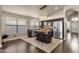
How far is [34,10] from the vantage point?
6.79 ft

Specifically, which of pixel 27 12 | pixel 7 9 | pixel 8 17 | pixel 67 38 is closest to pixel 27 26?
pixel 27 12

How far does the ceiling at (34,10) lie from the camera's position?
196 centimetres

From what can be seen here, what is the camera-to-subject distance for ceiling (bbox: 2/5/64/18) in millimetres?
1963

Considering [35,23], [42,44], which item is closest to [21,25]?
[35,23]

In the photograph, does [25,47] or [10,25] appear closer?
[10,25]

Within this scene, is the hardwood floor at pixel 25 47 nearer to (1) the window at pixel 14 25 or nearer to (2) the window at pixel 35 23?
(1) the window at pixel 14 25

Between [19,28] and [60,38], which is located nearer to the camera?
[19,28]

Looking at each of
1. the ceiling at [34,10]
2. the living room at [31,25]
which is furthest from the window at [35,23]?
the ceiling at [34,10]

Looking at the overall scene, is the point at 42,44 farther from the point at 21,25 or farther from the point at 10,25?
the point at 10,25

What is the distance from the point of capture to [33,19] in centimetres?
211

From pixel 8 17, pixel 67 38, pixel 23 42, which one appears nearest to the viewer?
pixel 8 17

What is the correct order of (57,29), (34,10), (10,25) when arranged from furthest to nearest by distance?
(57,29)
(34,10)
(10,25)

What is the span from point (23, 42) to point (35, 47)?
17.7 inches
